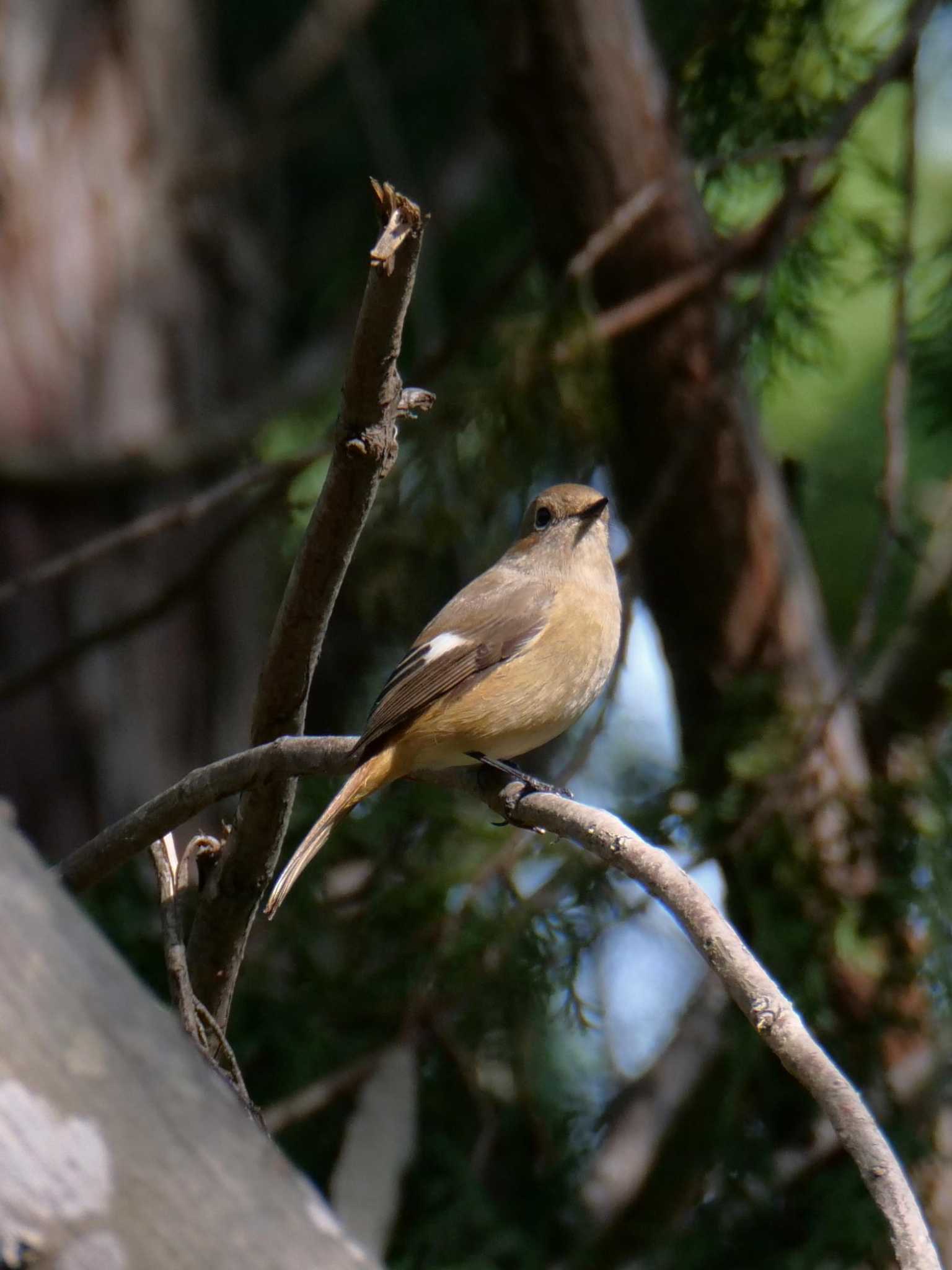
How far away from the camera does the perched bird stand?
3.33 metres

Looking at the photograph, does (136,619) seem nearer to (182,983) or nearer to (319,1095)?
(319,1095)

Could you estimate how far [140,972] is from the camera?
3.80 metres

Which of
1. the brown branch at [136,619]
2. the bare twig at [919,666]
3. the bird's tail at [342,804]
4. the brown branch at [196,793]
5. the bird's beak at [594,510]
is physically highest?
the brown branch at [196,793]

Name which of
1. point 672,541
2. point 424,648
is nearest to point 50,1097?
point 424,648

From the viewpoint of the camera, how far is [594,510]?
3975 mm

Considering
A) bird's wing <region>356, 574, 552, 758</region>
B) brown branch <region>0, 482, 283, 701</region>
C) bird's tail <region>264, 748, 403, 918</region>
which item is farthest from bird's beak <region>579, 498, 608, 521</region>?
bird's tail <region>264, 748, 403, 918</region>

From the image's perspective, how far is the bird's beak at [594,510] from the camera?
397 centimetres

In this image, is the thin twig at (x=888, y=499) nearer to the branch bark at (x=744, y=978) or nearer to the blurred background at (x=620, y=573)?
the blurred background at (x=620, y=573)

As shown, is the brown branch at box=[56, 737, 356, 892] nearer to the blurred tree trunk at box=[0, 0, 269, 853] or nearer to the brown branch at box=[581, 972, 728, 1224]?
the brown branch at box=[581, 972, 728, 1224]

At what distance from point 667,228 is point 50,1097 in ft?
11.7

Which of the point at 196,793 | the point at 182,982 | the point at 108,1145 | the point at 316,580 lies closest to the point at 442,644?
the point at 196,793

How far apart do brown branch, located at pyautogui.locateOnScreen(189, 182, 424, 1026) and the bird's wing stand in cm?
84

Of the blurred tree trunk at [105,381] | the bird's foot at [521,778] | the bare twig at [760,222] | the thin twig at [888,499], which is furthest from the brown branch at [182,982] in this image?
the blurred tree trunk at [105,381]

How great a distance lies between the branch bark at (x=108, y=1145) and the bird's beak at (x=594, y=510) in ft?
9.31
